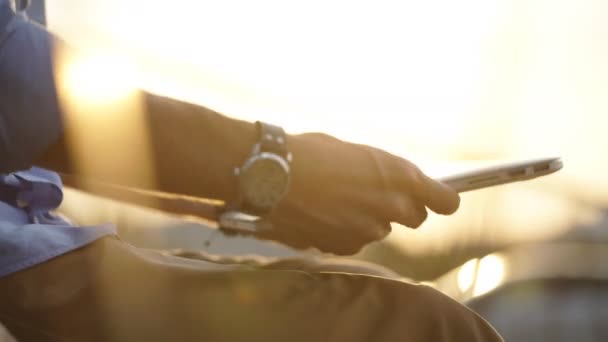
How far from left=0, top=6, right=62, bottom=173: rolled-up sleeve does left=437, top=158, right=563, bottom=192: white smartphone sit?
309 mm

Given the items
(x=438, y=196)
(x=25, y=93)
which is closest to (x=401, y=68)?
(x=438, y=196)

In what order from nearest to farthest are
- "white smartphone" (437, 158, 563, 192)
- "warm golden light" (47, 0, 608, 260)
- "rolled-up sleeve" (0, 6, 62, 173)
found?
"rolled-up sleeve" (0, 6, 62, 173), "white smartphone" (437, 158, 563, 192), "warm golden light" (47, 0, 608, 260)

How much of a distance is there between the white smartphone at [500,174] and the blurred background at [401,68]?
0.49m

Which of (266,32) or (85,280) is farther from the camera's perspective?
(266,32)

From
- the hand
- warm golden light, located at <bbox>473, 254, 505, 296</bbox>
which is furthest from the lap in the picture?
warm golden light, located at <bbox>473, 254, 505, 296</bbox>

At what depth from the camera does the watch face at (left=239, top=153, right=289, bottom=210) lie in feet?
1.53

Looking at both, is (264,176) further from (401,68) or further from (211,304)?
(401,68)

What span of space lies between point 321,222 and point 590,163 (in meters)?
0.83

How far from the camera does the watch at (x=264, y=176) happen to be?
0.47 meters

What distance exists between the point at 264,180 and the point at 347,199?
6cm

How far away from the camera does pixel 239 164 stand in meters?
0.48

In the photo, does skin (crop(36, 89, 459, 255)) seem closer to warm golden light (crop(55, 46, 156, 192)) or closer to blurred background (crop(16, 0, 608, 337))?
warm golden light (crop(55, 46, 156, 192))

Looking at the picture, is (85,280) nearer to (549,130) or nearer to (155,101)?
(155,101)

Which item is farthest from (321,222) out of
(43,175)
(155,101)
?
(43,175)
